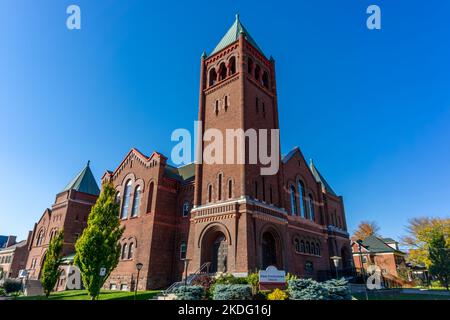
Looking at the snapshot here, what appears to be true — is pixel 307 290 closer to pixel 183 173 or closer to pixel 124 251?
pixel 124 251

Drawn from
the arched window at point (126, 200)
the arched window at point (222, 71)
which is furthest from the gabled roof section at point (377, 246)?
the arched window at point (126, 200)

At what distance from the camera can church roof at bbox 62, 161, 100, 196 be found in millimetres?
42781

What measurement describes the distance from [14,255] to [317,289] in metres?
66.7

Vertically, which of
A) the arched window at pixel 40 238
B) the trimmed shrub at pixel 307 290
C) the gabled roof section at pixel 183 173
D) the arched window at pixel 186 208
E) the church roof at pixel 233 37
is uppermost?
the church roof at pixel 233 37

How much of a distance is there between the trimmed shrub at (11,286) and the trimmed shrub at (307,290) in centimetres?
3390

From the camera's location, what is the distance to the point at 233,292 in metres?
16.0

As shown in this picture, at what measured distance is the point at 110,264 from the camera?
20.1 m

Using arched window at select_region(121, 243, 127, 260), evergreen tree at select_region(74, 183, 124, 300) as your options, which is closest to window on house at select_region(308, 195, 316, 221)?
arched window at select_region(121, 243, 127, 260)

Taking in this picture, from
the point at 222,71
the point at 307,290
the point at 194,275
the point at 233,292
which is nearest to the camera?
the point at 307,290

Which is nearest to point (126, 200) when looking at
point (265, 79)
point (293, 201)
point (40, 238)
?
point (293, 201)

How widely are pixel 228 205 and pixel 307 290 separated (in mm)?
9489

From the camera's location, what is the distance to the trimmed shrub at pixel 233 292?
52.1 feet

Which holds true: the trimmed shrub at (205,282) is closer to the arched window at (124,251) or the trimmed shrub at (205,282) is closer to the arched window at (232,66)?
the arched window at (124,251)
